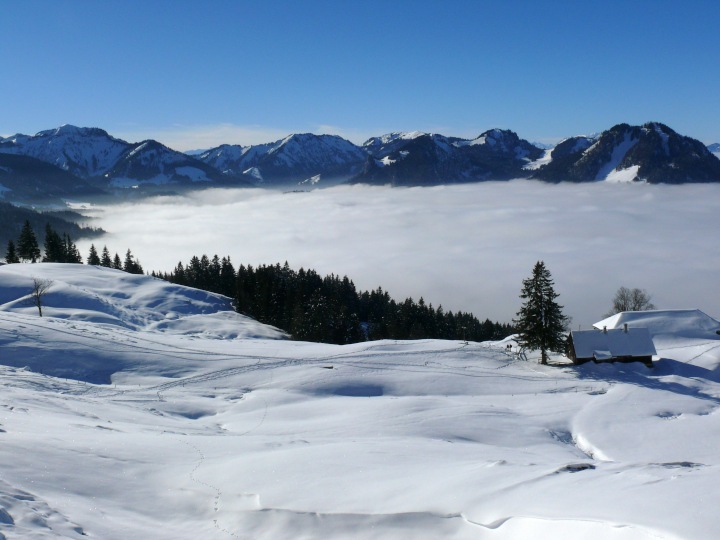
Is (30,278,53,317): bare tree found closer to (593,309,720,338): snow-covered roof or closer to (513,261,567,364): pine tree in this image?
(513,261,567,364): pine tree

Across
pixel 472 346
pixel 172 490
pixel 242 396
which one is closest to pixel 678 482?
pixel 172 490

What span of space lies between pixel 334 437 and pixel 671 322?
52.3 meters

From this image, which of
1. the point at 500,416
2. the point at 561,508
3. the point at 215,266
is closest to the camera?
the point at 561,508

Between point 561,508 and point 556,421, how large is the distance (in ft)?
75.8

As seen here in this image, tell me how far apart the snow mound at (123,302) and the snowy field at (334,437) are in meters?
0.64

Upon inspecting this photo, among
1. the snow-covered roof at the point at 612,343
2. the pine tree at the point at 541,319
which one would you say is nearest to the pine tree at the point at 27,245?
the pine tree at the point at 541,319

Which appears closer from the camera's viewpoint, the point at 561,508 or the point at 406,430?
the point at 561,508

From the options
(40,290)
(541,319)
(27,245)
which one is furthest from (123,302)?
(541,319)

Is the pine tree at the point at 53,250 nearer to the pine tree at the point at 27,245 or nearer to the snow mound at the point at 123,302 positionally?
the pine tree at the point at 27,245

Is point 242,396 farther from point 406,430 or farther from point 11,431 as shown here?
point 11,431

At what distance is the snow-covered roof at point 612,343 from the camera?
160ft

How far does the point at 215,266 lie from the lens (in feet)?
373

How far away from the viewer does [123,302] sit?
71.1 meters

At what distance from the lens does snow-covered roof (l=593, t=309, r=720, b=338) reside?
2357 inches
